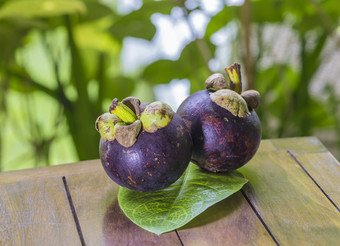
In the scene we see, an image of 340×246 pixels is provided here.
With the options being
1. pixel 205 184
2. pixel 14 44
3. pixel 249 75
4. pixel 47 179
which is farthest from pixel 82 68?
pixel 205 184

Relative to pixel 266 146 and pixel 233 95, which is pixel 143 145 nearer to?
pixel 233 95

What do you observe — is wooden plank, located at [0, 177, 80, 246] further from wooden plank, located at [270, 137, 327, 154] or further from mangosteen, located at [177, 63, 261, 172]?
wooden plank, located at [270, 137, 327, 154]

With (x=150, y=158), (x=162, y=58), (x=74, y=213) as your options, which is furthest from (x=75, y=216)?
(x=162, y=58)

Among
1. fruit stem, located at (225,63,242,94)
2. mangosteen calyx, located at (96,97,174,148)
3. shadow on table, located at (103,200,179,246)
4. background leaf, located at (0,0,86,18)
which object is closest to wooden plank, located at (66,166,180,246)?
shadow on table, located at (103,200,179,246)

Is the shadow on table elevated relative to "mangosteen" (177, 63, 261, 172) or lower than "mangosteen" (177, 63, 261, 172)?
lower

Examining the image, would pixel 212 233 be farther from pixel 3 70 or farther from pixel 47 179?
pixel 3 70

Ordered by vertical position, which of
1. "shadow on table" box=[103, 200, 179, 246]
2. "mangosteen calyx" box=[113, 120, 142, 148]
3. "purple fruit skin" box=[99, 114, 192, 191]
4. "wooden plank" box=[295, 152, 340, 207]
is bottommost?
"wooden plank" box=[295, 152, 340, 207]

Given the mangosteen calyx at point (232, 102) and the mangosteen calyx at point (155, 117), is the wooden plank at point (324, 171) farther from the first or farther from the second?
the mangosteen calyx at point (155, 117)
